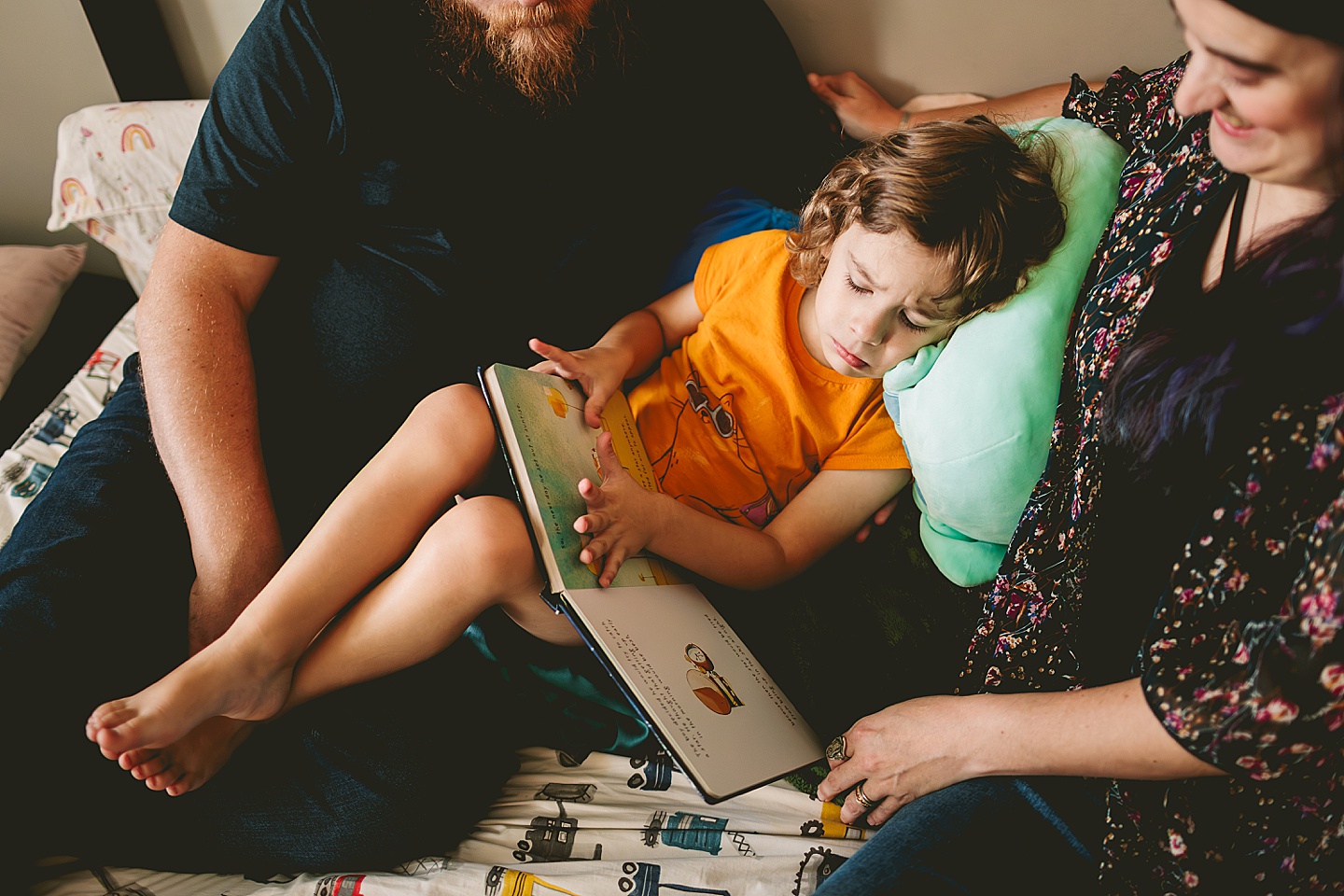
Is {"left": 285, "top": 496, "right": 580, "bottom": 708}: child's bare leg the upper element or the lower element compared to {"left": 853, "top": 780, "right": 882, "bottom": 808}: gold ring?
upper

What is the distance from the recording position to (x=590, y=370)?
1232mm

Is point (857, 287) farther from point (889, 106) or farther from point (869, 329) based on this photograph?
point (889, 106)

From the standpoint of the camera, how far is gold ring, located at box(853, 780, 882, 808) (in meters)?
1.00

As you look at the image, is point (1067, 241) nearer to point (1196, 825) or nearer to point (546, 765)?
point (1196, 825)

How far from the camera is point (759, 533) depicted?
1174mm

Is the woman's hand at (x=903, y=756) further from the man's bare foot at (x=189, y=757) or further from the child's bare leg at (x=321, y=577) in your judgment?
the man's bare foot at (x=189, y=757)

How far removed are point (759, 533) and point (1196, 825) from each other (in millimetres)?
584

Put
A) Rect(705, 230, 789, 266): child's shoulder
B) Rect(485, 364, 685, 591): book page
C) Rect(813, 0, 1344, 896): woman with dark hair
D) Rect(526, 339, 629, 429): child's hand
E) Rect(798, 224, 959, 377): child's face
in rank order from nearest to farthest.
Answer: Rect(813, 0, 1344, 896): woman with dark hair → Rect(485, 364, 685, 591): book page → Rect(798, 224, 959, 377): child's face → Rect(526, 339, 629, 429): child's hand → Rect(705, 230, 789, 266): child's shoulder

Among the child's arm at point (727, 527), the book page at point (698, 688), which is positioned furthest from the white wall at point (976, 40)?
the book page at point (698, 688)

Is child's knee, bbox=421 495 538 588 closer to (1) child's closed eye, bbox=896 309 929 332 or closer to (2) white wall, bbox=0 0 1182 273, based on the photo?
(1) child's closed eye, bbox=896 309 929 332

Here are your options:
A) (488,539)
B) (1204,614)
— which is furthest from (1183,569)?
(488,539)

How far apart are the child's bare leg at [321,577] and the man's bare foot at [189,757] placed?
0.13ft

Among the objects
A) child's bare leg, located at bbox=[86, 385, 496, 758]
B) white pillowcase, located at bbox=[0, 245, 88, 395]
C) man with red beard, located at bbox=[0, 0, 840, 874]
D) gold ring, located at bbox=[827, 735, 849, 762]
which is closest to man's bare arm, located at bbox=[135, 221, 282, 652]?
man with red beard, located at bbox=[0, 0, 840, 874]

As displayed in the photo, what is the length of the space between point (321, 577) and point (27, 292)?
4.18 ft
